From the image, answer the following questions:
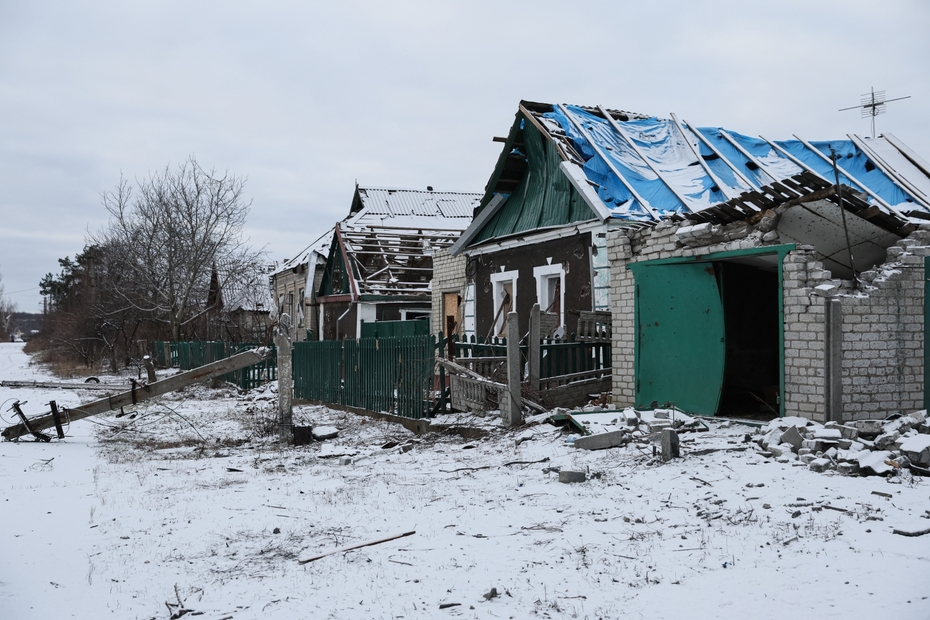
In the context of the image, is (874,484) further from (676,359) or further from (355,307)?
(355,307)

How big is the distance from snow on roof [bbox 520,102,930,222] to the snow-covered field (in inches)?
235

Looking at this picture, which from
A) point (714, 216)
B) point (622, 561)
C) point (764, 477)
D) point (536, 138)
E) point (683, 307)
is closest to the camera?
point (622, 561)

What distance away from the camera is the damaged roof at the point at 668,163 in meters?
13.8

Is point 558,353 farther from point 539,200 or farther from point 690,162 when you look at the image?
point 690,162

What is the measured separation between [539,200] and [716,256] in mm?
6846

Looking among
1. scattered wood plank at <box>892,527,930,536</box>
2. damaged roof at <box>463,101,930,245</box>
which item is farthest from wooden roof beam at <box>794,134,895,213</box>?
scattered wood plank at <box>892,527,930,536</box>

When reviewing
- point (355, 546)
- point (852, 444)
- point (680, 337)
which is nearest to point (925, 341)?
point (852, 444)

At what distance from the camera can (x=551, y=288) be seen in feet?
51.2

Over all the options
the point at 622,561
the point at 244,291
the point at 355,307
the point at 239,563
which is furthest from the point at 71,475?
the point at 244,291

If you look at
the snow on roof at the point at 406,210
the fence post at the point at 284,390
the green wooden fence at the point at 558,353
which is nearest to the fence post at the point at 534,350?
the green wooden fence at the point at 558,353

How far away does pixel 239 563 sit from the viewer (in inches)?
205

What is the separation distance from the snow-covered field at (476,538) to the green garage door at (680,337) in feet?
3.78

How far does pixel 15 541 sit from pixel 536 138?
1269 cm

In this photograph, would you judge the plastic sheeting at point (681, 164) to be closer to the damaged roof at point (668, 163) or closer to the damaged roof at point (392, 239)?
the damaged roof at point (668, 163)
